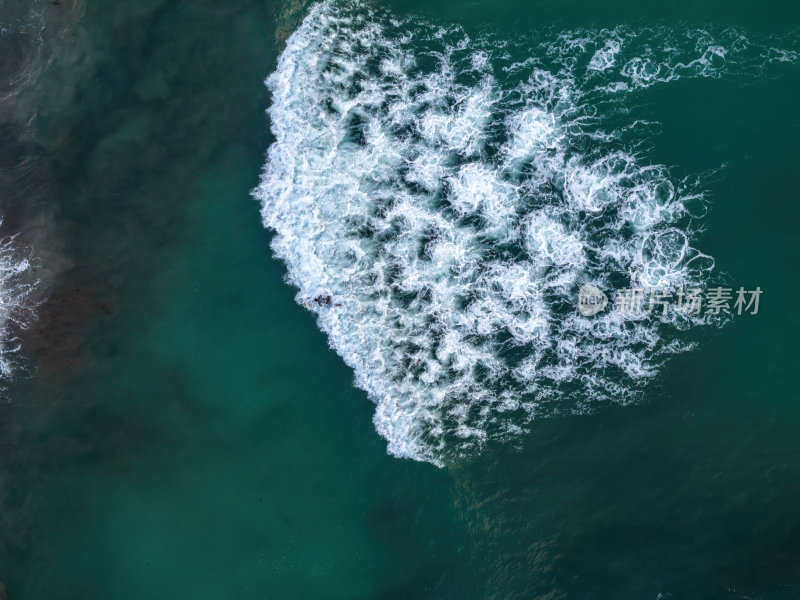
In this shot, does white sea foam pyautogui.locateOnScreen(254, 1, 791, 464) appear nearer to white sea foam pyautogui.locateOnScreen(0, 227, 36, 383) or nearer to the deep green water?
the deep green water

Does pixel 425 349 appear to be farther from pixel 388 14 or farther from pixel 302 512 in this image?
pixel 388 14

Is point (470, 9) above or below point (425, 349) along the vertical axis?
above

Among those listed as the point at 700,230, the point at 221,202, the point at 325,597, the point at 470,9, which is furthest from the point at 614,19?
the point at 325,597

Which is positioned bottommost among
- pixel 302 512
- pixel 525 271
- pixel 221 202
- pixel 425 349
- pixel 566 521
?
pixel 566 521

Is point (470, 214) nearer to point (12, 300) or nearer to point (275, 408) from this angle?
point (275, 408)

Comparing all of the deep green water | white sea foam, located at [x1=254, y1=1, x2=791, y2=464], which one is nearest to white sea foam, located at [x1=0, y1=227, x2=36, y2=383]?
the deep green water

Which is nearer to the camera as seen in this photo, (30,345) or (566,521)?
(566,521)

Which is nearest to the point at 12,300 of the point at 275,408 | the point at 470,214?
A: the point at 275,408
